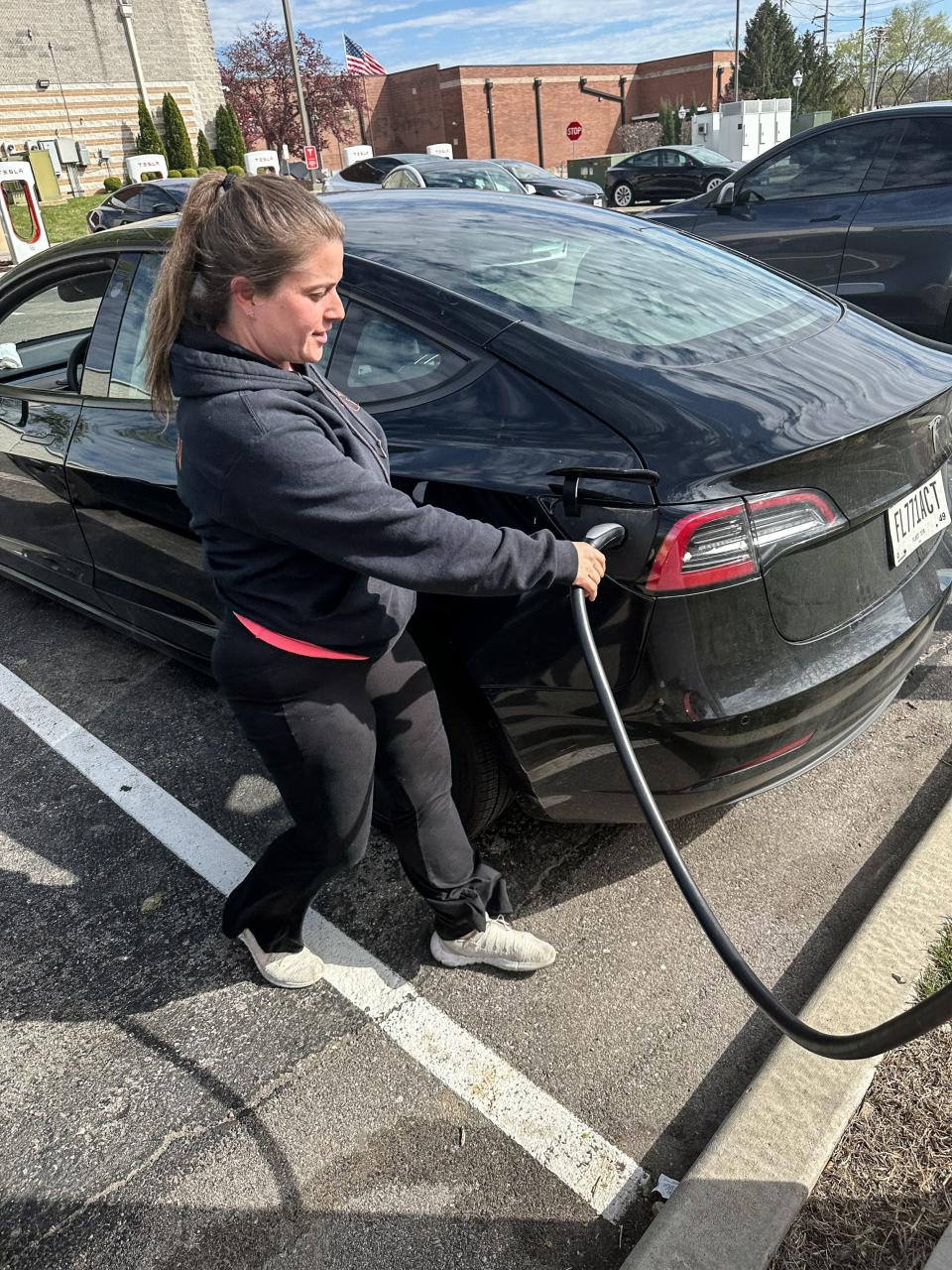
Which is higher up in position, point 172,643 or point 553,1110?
point 172,643

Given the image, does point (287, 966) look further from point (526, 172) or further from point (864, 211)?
point (526, 172)

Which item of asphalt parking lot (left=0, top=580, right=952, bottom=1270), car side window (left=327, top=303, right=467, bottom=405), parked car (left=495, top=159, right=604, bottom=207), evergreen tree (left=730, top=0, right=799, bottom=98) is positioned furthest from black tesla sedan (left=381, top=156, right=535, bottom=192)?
evergreen tree (left=730, top=0, right=799, bottom=98)

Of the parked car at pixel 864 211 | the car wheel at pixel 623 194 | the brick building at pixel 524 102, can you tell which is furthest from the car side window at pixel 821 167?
the brick building at pixel 524 102

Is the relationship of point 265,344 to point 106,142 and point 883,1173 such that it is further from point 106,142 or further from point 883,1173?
point 106,142

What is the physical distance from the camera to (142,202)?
1638 centimetres

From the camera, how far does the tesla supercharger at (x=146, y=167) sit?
105 feet

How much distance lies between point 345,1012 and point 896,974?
1298mm

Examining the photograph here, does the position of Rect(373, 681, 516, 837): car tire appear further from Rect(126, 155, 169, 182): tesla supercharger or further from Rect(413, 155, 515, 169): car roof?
Rect(126, 155, 169, 182): tesla supercharger

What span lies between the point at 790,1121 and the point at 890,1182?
0.63 ft

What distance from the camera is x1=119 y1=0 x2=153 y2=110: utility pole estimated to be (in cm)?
3941

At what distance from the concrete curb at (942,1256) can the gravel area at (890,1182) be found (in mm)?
52

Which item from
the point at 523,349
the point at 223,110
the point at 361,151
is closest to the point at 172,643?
the point at 523,349

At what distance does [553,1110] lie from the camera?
202 cm

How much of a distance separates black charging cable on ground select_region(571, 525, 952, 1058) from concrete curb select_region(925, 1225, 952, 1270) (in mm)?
401
